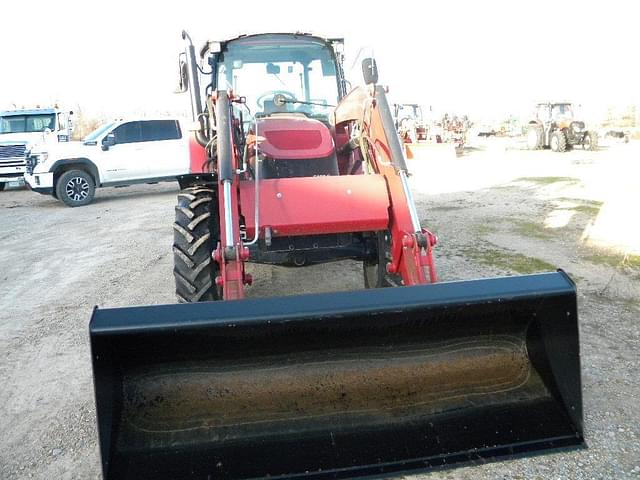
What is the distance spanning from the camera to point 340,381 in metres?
2.87

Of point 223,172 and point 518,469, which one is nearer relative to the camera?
point 518,469

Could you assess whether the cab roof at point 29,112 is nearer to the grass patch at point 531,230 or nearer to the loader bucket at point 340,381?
the grass patch at point 531,230

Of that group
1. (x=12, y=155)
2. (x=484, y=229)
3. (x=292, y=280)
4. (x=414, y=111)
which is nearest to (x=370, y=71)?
(x=292, y=280)

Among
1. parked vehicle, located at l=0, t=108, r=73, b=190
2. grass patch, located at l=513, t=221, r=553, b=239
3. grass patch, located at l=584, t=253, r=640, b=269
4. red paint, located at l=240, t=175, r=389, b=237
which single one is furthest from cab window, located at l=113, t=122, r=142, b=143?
grass patch, located at l=584, t=253, r=640, b=269

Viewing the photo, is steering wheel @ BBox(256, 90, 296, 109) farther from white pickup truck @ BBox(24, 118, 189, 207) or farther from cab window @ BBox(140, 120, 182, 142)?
cab window @ BBox(140, 120, 182, 142)

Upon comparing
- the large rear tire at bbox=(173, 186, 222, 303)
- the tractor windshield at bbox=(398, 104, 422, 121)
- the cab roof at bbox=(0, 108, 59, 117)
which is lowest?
the large rear tire at bbox=(173, 186, 222, 303)

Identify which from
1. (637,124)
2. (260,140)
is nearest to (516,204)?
(260,140)

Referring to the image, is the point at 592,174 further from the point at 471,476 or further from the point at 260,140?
the point at 471,476

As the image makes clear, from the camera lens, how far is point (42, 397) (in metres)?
3.61

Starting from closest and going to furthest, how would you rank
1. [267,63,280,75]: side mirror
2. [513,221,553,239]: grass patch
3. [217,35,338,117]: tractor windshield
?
1. [217,35,338,117]: tractor windshield
2. [267,63,280,75]: side mirror
3. [513,221,553,239]: grass patch

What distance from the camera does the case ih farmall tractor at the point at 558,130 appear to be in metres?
24.5

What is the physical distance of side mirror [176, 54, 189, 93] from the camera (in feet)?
15.9

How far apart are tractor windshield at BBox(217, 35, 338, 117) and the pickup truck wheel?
8682 mm

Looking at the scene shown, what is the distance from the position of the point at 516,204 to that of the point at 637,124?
33.2m
